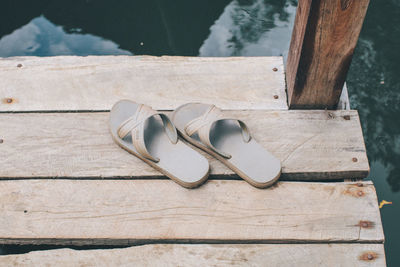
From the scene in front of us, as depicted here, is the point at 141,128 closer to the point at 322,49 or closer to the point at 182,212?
the point at 182,212

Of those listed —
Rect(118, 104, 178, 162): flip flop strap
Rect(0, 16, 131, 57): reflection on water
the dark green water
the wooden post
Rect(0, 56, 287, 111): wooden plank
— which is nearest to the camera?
the wooden post

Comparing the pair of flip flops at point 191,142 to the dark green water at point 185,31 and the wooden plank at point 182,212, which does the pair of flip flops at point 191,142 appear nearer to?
the wooden plank at point 182,212

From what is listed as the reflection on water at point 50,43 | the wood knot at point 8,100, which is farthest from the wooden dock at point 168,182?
the reflection on water at point 50,43

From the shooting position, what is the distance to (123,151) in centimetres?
162

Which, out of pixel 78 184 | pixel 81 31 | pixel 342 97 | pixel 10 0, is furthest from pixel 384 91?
pixel 10 0

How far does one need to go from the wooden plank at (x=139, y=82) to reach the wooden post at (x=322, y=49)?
16 cm

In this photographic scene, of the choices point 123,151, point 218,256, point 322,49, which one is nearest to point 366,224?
point 218,256

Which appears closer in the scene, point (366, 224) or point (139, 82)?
point (366, 224)

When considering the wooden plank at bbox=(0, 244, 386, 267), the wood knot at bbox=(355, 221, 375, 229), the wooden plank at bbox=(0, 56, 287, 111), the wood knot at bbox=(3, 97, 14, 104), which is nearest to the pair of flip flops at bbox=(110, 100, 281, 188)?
the wooden plank at bbox=(0, 56, 287, 111)

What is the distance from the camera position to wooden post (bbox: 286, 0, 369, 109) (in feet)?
4.25

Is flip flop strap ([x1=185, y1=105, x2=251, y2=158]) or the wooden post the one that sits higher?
the wooden post

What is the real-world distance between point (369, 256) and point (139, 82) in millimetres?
→ 1323

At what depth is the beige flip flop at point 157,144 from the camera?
150cm

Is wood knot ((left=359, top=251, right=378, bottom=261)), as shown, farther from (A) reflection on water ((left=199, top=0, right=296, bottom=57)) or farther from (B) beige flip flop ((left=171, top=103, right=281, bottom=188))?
(A) reflection on water ((left=199, top=0, right=296, bottom=57))
